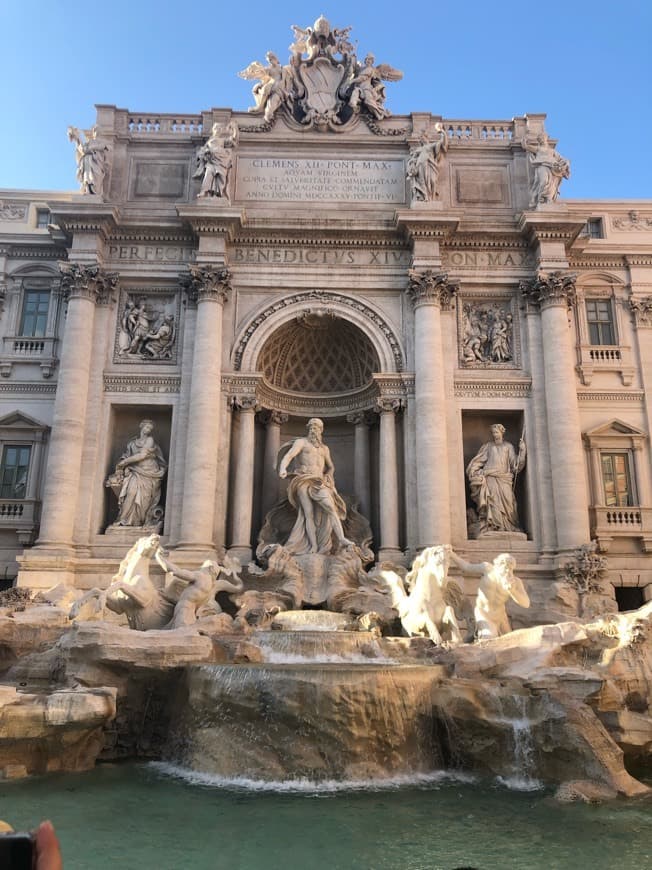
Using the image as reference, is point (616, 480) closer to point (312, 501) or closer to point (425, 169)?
point (312, 501)

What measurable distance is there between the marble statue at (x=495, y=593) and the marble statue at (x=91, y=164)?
14712mm

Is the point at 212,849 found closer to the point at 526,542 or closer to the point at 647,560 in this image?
the point at 526,542

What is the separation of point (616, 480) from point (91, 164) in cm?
1745

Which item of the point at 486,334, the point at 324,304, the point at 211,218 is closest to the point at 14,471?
the point at 211,218

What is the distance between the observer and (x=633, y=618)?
13.6 meters

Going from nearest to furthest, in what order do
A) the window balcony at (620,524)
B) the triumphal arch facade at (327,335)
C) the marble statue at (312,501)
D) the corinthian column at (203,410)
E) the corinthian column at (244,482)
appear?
the marble statue at (312,501) → the corinthian column at (203,410) → the corinthian column at (244,482) → the triumphal arch facade at (327,335) → the window balcony at (620,524)

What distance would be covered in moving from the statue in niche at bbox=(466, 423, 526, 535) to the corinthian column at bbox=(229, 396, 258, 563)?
19.6 ft

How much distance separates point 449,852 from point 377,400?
14068 mm

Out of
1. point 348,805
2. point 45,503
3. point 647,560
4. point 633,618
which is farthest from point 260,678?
point 647,560

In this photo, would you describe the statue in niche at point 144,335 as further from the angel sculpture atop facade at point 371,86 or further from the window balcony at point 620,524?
the window balcony at point 620,524

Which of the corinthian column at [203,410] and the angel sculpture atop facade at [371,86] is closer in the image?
the corinthian column at [203,410]

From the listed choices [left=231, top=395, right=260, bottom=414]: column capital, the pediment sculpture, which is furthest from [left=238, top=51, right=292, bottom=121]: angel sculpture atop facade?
[left=231, top=395, right=260, bottom=414]: column capital

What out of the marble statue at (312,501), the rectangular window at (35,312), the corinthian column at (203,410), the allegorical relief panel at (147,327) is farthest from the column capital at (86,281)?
the marble statue at (312,501)

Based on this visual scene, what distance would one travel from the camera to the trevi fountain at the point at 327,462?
11.0 meters
